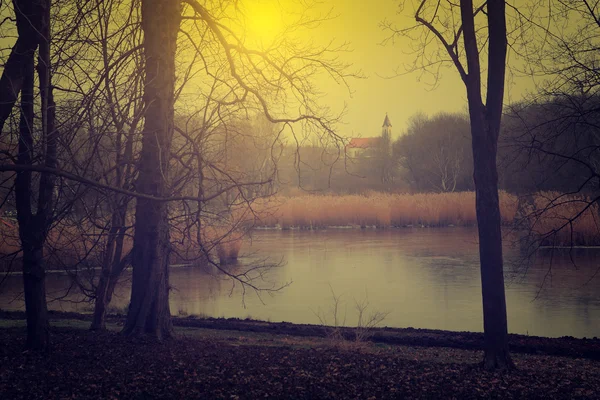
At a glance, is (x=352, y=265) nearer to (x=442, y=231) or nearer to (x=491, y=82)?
(x=442, y=231)

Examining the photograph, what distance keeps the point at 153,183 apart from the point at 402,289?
439 inches

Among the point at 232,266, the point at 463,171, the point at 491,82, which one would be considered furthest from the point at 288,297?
the point at 463,171

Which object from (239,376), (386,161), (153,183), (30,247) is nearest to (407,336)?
(153,183)

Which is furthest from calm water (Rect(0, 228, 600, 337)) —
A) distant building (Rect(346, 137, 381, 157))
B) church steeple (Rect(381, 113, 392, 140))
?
church steeple (Rect(381, 113, 392, 140))

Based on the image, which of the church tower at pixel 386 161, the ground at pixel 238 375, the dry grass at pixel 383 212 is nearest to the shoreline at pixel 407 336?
the ground at pixel 238 375

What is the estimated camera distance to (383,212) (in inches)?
1227

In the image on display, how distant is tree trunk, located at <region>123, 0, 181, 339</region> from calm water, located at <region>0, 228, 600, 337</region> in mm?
2316

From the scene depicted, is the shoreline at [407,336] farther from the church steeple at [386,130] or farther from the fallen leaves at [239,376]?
the church steeple at [386,130]

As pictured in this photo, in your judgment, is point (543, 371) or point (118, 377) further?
point (543, 371)

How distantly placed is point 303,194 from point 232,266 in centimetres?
1739

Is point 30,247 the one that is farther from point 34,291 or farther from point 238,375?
point 238,375

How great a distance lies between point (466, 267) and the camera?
66.1 feet

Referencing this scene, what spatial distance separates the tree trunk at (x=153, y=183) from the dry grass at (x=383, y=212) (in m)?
23.0

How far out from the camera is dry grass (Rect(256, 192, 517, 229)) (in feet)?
100
